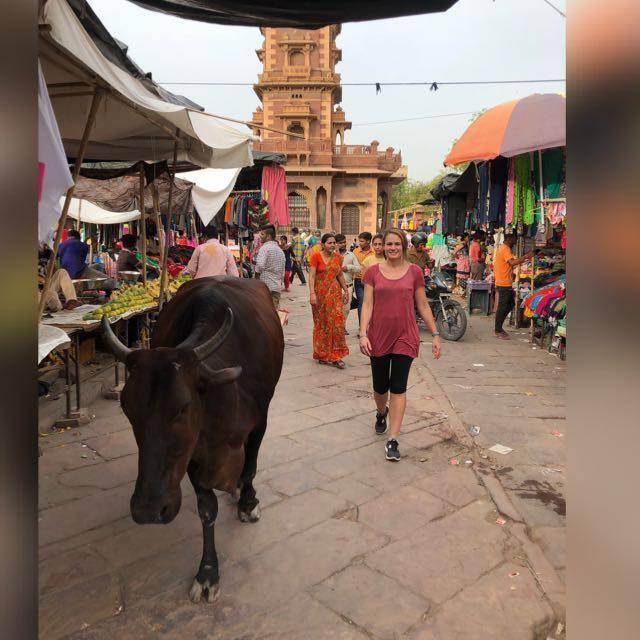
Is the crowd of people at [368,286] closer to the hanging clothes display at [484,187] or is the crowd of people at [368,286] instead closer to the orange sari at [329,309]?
the orange sari at [329,309]

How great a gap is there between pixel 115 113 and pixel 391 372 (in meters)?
3.47

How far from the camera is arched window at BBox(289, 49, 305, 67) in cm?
3970

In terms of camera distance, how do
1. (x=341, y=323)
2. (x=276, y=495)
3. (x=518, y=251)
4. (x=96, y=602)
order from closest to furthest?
(x=96, y=602) < (x=276, y=495) < (x=341, y=323) < (x=518, y=251)

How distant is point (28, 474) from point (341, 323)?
685 centimetres

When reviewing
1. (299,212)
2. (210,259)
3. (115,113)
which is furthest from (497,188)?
(299,212)

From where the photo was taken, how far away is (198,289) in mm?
Answer: 3455

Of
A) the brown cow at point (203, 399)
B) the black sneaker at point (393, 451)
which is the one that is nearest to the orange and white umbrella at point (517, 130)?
the black sneaker at point (393, 451)

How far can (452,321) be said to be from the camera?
9695 mm

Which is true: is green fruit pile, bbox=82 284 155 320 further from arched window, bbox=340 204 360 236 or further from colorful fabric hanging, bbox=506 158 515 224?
arched window, bbox=340 204 360 236

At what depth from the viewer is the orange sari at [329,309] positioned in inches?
295

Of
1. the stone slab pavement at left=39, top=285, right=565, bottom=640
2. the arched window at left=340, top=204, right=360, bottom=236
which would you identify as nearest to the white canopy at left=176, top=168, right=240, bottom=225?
the stone slab pavement at left=39, top=285, right=565, bottom=640

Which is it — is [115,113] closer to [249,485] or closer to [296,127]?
[249,485]

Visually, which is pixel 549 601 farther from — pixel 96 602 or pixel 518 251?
pixel 518 251

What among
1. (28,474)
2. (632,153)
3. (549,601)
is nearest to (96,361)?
(549,601)
